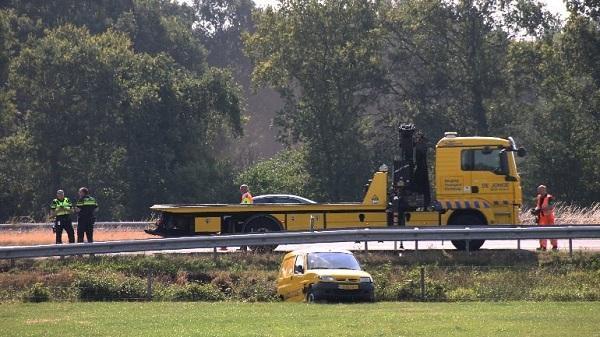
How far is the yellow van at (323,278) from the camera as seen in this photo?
26.3 meters

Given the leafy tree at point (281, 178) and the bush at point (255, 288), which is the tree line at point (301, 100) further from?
the bush at point (255, 288)

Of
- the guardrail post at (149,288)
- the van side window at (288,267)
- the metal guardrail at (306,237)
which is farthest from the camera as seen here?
the metal guardrail at (306,237)

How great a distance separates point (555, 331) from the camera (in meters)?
20.8

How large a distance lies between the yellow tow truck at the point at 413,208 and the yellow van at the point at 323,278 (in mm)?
6659

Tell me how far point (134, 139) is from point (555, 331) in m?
47.7

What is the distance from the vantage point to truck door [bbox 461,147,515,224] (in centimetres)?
3475

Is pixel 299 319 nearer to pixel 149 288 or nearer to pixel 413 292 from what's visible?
pixel 413 292

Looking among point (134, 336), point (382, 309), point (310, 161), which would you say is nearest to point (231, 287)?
point (382, 309)

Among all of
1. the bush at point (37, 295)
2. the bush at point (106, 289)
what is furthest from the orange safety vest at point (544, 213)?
the bush at point (37, 295)

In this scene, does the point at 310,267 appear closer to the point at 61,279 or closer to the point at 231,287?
the point at 231,287

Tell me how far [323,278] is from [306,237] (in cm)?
612

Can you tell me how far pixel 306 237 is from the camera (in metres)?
32.4

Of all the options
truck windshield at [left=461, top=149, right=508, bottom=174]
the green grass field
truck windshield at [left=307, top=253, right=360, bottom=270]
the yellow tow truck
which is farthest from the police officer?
truck windshield at [left=461, top=149, right=508, bottom=174]

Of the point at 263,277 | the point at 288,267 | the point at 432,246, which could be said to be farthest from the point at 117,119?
the point at 288,267
